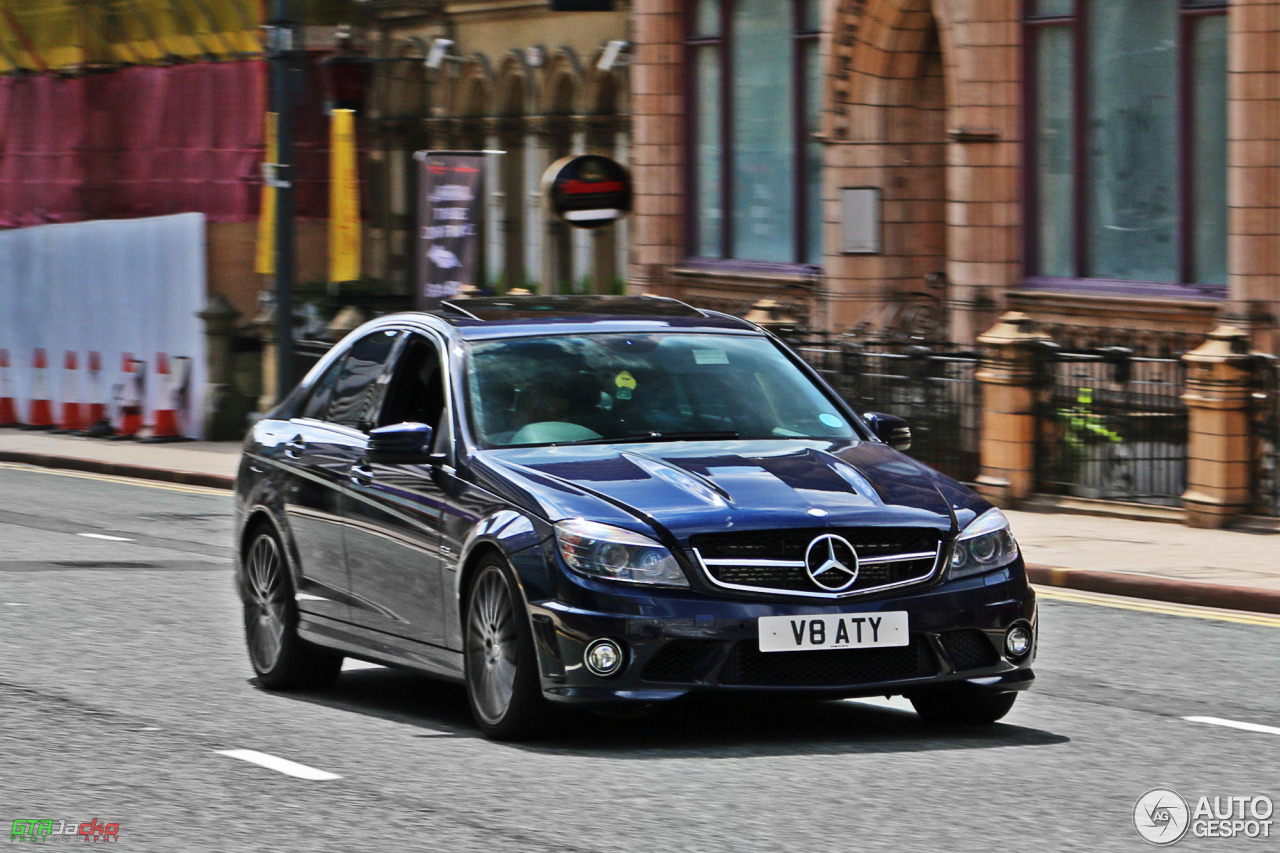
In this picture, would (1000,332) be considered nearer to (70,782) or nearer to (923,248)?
(923,248)

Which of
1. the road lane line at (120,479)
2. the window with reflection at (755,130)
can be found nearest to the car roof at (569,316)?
the road lane line at (120,479)

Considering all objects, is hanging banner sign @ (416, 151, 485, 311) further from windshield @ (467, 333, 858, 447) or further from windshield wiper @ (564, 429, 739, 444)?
windshield wiper @ (564, 429, 739, 444)

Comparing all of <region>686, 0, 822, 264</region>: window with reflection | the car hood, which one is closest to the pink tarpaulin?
<region>686, 0, 822, 264</region>: window with reflection

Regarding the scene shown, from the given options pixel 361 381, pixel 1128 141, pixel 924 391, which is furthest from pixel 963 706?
pixel 1128 141

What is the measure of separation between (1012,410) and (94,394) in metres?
15.3

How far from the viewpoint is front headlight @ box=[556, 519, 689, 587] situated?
24.8 feet

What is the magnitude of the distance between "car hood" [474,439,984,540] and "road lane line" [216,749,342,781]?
3.58 ft

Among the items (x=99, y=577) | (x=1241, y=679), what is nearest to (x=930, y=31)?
(x=99, y=577)

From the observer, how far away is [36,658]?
1057 cm

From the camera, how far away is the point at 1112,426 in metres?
17.0

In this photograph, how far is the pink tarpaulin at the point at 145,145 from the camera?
30.7 meters

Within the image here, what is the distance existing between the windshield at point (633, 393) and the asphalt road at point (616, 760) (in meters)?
1.04

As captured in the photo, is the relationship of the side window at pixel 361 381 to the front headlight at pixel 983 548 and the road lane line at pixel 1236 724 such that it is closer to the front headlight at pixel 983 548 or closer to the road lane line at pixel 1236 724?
the front headlight at pixel 983 548

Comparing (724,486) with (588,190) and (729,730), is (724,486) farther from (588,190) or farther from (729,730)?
(588,190)
